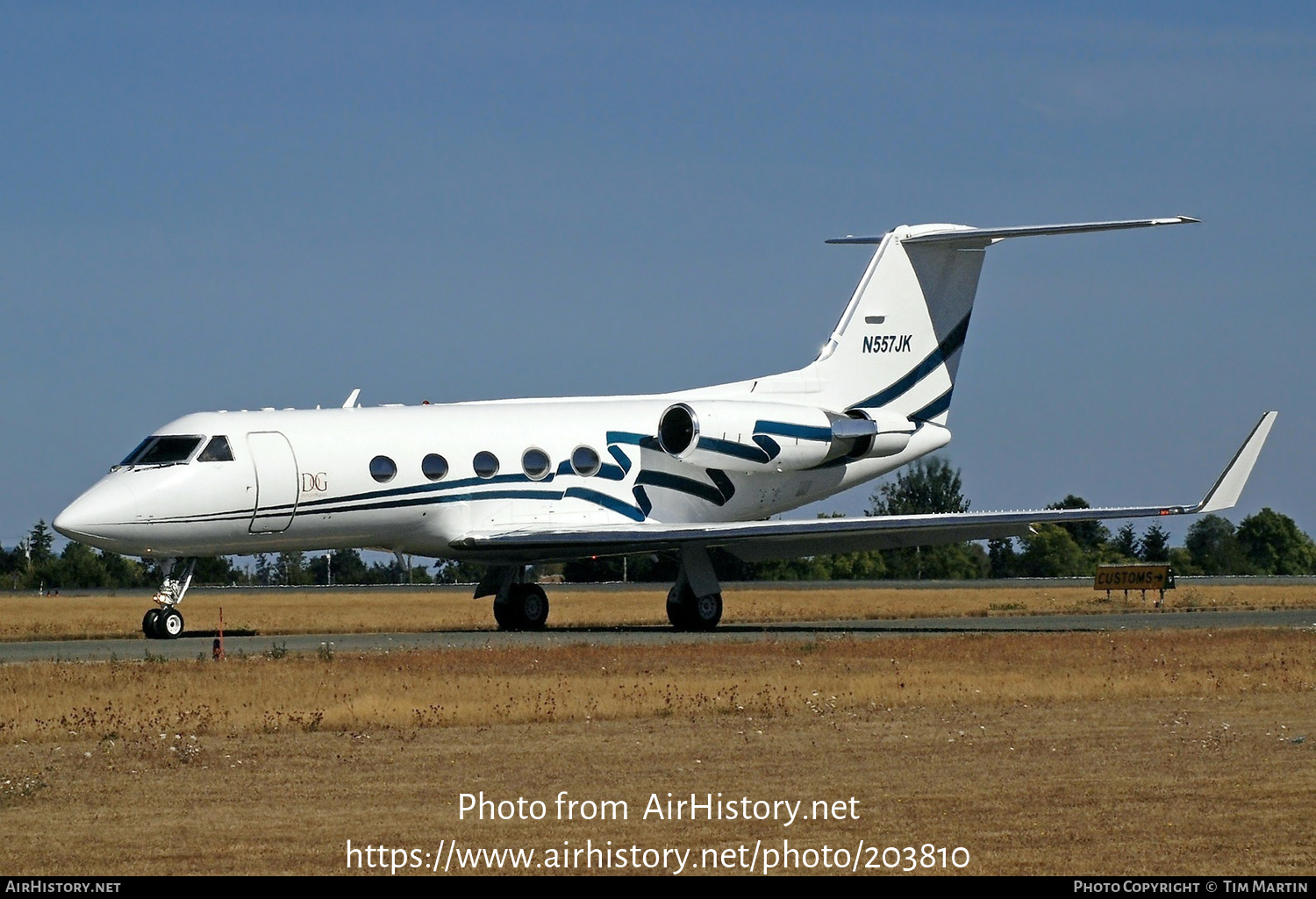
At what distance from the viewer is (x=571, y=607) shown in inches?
1593

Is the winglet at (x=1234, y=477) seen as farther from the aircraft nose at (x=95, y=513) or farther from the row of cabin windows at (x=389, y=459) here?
the aircraft nose at (x=95, y=513)

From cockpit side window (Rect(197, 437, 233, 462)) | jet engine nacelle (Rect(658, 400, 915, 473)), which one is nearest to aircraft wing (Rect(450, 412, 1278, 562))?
jet engine nacelle (Rect(658, 400, 915, 473))

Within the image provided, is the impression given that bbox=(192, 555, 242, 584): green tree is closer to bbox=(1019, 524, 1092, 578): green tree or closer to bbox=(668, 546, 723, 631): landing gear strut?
bbox=(1019, 524, 1092, 578): green tree

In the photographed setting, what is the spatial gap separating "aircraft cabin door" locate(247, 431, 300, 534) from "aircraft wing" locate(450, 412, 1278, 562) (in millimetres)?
2664

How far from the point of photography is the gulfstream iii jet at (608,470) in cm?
2484

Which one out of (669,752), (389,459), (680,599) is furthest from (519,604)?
(669,752)

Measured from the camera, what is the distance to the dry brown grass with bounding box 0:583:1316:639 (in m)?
32.2

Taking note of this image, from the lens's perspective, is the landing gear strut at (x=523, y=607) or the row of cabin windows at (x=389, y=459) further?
the landing gear strut at (x=523, y=607)

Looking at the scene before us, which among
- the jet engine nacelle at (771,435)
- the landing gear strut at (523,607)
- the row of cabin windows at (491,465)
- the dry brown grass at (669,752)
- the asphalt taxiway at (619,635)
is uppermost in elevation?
the jet engine nacelle at (771,435)

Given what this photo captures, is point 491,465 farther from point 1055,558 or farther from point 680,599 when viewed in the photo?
point 1055,558

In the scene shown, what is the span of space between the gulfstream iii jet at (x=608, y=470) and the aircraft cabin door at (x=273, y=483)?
0.03 metres

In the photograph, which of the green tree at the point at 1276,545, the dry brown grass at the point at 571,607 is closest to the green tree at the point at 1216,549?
the green tree at the point at 1276,545

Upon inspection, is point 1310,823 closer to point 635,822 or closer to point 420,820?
point 635,822

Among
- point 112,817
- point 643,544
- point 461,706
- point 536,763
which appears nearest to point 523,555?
point 643,544
